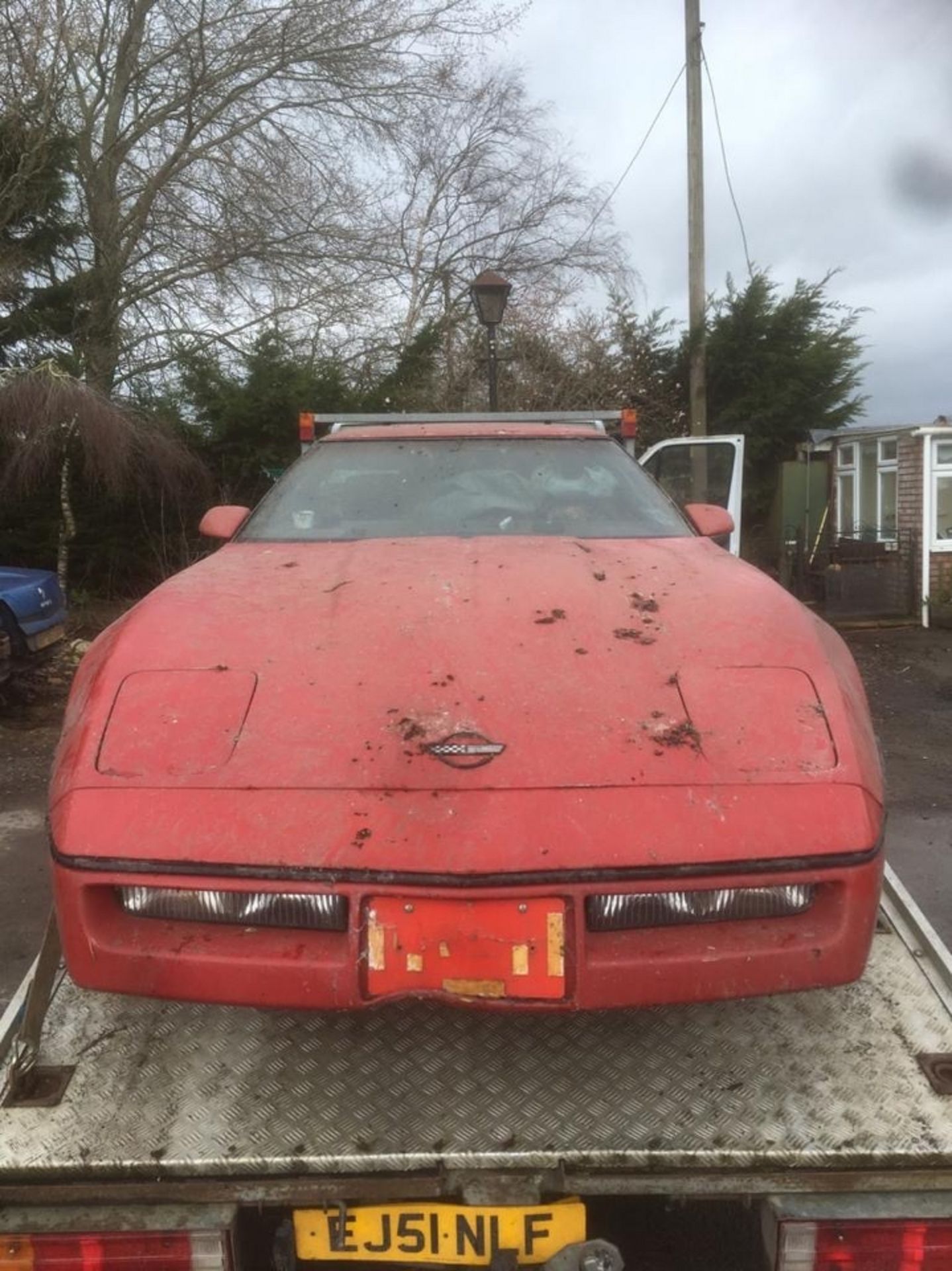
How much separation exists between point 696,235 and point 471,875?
12.9 m

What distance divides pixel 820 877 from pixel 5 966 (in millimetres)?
3194

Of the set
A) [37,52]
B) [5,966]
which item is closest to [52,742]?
[5,966]

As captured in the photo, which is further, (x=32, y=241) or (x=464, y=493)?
(x=32, y=241)

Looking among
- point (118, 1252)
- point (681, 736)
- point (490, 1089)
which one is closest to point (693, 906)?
point (681, 736)

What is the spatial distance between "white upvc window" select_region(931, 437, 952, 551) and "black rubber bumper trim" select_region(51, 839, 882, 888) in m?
11.0

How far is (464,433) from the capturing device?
3668 millimetres

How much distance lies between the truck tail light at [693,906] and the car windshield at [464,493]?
1.55m

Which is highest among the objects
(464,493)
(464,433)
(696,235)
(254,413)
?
(696,235)

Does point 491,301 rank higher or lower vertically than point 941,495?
higher

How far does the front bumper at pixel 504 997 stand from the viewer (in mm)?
1703

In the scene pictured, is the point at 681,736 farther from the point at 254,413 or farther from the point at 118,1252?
the point at 254,413

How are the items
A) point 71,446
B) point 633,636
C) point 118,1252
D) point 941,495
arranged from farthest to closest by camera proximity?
point 941,495 → point 71,446 → point 633,636 → point 118,1252

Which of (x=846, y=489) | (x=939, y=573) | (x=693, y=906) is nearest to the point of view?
(x=693, y=906)

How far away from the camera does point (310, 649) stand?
87.2 inches
